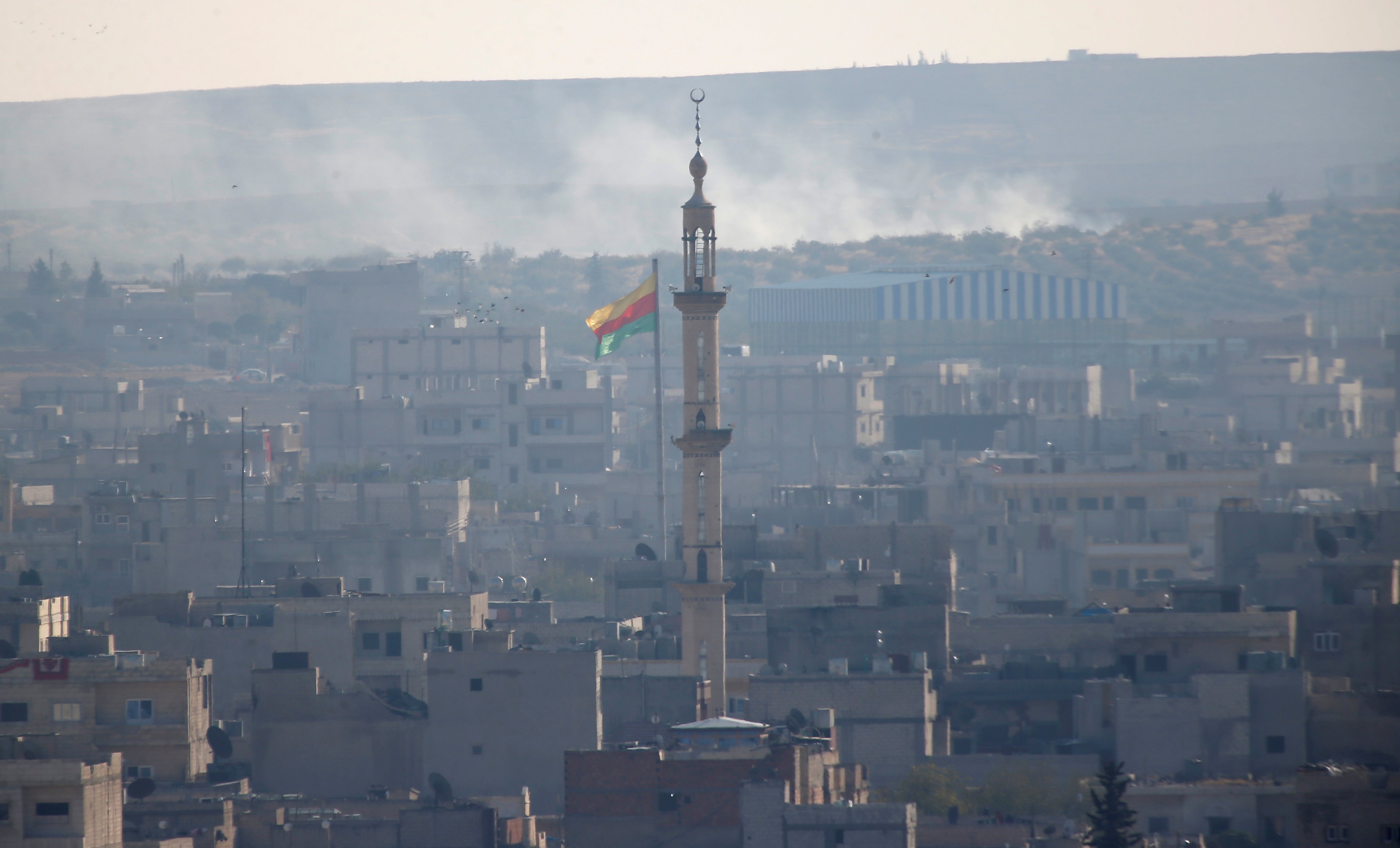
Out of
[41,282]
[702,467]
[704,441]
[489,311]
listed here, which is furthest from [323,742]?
[41,282]

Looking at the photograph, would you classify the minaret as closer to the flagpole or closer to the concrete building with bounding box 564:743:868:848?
the concrete building with bounding box 564:743:868:848

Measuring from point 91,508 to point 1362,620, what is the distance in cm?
3264

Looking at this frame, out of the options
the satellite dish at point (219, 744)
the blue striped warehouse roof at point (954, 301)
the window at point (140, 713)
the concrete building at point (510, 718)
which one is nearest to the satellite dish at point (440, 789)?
the concrete building at point (510, 718)

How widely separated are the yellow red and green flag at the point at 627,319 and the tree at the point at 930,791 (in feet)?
49.4

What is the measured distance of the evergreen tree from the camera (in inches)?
1147

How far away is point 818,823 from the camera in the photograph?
1216 inches

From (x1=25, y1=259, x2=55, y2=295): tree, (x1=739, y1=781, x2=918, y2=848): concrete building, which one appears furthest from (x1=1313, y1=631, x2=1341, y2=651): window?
(x1=25, y1=259, x2=55, y2=295): tree

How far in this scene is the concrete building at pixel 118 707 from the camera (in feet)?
123

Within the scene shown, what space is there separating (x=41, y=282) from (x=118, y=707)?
379ft

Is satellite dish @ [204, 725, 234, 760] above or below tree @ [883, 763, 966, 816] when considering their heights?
above

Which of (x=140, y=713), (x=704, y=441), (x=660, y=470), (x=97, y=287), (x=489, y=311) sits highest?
(x=97, y=287)

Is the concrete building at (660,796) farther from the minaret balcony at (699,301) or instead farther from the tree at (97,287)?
the tree at (97,287)

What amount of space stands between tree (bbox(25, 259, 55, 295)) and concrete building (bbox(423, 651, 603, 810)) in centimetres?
11198

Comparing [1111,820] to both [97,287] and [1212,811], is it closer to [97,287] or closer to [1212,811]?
[1212,811]
